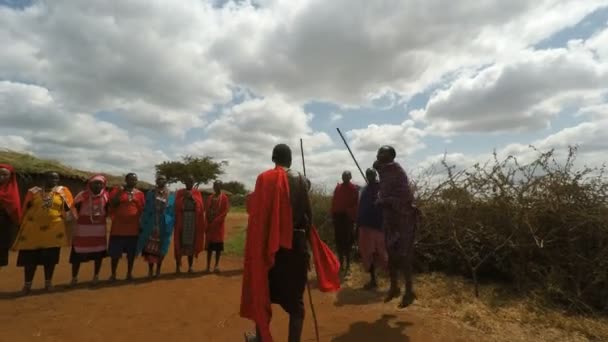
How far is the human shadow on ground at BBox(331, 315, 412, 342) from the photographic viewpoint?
13.9 ft

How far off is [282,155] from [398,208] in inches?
85.3

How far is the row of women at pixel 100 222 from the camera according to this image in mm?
5883

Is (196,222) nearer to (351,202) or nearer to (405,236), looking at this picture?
(351,202)

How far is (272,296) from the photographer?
3416 mm

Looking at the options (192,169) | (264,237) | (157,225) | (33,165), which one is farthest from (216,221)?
(192,169)

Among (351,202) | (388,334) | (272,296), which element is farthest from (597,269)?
(272,296)

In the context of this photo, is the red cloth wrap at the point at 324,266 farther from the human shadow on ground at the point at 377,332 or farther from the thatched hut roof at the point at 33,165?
the thatched hut roof at the point at 33,165

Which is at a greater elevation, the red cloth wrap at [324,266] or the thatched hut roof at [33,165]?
the thatched hut roof at [33,165]

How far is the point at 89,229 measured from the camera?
6371 millimetres

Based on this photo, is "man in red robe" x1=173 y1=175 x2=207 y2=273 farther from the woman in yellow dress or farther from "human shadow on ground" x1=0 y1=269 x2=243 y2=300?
the woman in yellow dress

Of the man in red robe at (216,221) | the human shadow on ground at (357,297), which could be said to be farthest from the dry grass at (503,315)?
the man in red robe at (216,221)

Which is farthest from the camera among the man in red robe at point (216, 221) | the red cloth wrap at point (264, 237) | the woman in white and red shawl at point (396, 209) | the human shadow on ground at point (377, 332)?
the man in red robe at point (216, 221)

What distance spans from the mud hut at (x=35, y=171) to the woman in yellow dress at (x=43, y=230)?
20.7 feet

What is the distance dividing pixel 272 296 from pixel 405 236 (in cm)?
232
